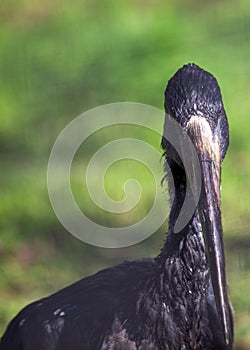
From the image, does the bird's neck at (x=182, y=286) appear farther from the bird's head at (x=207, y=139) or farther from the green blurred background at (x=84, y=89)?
the green blurred background at (x=84, y=89)

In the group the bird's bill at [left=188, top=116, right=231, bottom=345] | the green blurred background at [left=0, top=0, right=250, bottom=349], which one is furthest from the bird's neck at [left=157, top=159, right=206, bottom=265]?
the green blurred background at [left=0, top=0, right=250, bottom=349]

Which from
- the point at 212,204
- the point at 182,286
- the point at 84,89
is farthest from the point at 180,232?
the point at 84,89

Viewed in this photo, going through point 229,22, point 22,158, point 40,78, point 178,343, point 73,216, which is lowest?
point 178,343

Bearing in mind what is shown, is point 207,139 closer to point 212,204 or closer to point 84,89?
point 212,204

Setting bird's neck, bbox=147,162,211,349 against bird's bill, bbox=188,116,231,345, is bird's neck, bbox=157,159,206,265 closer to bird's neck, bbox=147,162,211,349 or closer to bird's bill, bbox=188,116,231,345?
bird's neck, bbox=147,162,211,349

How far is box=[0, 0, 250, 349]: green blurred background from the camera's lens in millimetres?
5556

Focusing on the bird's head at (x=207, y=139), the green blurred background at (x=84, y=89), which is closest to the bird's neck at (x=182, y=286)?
the bird's head at (x=207, y=139)

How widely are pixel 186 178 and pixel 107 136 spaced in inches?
115

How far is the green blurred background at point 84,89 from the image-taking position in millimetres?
5556

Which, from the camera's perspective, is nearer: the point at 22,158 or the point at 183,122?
the point at 183,122

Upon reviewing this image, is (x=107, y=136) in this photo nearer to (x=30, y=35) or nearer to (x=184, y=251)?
(x=30, y=35)

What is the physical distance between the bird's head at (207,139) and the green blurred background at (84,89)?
161 centimetres

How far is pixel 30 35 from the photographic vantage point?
25.0ft

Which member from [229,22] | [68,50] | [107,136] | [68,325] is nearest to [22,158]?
[107,136]
